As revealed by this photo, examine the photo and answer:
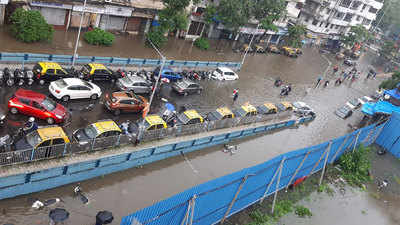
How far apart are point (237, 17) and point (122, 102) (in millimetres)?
24988

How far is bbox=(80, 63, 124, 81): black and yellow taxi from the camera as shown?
26094 mm

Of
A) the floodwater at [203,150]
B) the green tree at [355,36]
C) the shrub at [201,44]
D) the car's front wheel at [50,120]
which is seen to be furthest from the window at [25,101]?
the green tree at [355,36]

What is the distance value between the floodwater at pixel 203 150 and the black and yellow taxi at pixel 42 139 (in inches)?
93.0

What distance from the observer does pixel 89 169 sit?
17688 mm

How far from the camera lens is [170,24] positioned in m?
38.0

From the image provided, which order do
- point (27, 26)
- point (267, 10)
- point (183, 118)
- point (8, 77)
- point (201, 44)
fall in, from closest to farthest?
point (8, 77), point (183, 118), point (27, 26), point (201, 44), point (267, 10)

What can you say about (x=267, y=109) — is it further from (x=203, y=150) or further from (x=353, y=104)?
(x=353, y=104)

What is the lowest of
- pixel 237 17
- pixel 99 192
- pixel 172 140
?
pixel 99 192

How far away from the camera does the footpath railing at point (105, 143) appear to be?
15422 mm

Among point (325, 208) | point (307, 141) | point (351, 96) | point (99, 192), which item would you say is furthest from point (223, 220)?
point (351, 96)

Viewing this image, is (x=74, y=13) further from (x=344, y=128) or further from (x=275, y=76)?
(x=344, y=128)

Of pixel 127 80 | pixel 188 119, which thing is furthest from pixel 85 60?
pixel 188 119

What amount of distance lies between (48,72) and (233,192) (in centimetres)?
1579

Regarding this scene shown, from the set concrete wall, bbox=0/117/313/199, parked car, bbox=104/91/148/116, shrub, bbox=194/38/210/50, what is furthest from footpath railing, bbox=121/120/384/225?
shrub, bbox=194/38/210/50
